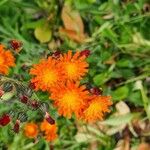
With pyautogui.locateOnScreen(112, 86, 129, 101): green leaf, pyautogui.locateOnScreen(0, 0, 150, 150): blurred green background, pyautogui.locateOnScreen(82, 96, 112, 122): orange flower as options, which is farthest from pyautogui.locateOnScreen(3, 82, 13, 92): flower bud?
pyautogui.locateOnScreen(112, 86, 129, 101): green leaf

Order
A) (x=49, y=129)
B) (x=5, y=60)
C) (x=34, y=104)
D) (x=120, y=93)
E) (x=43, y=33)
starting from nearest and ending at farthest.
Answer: (x=34, y=104) < (x=5, y=60) < (x=49, y=129) < (x=120, y=93) < (x=43, y=33)

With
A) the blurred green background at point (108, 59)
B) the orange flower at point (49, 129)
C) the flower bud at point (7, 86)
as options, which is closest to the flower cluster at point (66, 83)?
the flower bud at point (7, 86)

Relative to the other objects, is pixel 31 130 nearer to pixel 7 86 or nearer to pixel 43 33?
pixel 7 86

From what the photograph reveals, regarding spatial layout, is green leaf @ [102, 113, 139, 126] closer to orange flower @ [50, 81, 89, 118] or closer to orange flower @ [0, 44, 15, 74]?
orange flower @ [50, 81, 89, 118]

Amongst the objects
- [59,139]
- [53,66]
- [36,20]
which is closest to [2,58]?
[53,66]

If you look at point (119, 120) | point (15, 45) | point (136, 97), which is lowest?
point (119, 120)

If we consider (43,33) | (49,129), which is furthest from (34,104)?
(43,33)
